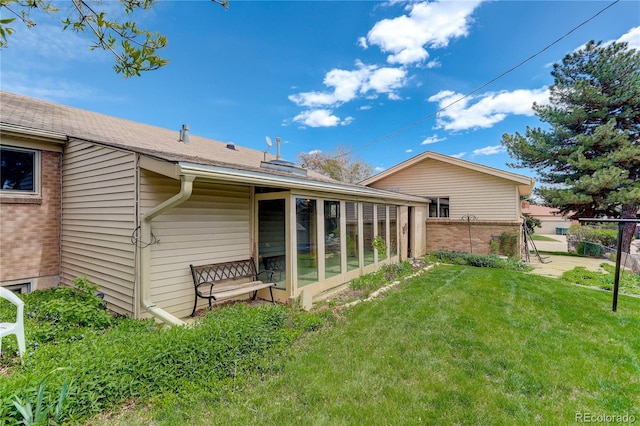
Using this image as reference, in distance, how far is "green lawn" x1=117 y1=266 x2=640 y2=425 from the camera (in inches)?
95.1

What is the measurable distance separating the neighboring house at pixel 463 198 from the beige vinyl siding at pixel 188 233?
10083 mm

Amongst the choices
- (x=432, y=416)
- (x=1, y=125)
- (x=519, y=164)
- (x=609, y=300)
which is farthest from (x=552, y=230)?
(x=1, y=125)

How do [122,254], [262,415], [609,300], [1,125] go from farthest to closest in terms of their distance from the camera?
1. [609,300]
2. [1,125]
3. [122,254]
4. [262,415]

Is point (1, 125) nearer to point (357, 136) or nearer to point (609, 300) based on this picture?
point (609, 300)

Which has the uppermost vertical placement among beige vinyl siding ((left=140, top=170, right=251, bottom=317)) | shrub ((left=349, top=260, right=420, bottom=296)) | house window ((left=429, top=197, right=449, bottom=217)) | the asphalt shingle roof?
the asphalt shingle roof

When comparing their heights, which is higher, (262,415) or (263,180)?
(263,180)

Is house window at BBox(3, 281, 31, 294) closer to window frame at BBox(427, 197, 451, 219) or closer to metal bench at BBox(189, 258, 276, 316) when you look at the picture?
metal bench at BBox(189, 258, 276, 316)

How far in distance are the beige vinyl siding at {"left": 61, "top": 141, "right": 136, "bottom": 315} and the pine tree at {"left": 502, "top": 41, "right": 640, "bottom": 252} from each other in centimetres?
1659

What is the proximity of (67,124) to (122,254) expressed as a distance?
4.22 m

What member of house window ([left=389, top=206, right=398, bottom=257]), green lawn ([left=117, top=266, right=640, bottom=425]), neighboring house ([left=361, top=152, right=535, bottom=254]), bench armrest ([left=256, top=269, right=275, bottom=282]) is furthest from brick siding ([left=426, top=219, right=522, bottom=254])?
bench armrest ([left=256, top=269, right=275, bottom=282])

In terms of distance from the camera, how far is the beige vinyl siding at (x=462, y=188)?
11.7 m

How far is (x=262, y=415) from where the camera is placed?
236 cm

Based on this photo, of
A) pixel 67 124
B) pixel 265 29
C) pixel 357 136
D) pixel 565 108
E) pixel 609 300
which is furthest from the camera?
pixel 357 136

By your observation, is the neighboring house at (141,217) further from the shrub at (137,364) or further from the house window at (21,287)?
the shrub at (137,364)
